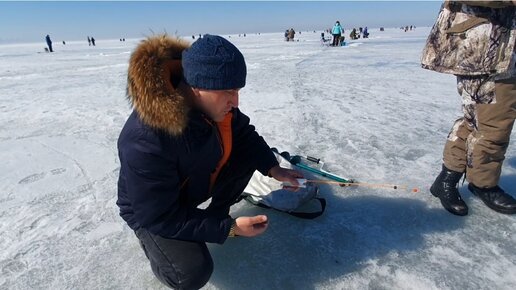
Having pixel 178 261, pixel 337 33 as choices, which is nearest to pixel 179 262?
pixel 178 261

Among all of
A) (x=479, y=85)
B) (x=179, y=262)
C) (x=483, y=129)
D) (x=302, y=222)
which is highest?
(x=479, y=85)

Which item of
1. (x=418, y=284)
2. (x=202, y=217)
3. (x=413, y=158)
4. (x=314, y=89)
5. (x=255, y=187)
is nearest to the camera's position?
(x=202, y=217)

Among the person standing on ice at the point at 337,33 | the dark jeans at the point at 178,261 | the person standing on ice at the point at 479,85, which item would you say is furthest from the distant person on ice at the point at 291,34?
the dark jeans at the point at 178,261

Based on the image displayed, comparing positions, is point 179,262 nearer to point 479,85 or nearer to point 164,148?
point 164,148

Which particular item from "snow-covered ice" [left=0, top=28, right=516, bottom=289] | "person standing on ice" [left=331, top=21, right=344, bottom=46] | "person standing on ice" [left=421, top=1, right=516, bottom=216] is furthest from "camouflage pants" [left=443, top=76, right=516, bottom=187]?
"person standing on ice" [left=331, top=21, right=344, bottom=46]

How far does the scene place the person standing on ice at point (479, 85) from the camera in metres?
1.80

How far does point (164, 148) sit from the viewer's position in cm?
135

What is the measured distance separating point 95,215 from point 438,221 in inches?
85.5

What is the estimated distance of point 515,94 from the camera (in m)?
1.85

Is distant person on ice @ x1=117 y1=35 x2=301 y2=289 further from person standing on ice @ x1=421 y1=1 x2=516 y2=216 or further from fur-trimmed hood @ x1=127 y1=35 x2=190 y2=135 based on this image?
person standing on ice @ x1=421 y1=1 x2=516 y2=216

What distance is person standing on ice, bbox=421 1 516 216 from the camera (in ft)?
5.91

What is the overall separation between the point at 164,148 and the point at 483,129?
72.6 inches

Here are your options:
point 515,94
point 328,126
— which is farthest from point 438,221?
point 328,126

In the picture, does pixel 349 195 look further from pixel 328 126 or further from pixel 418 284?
pixel 328 126
